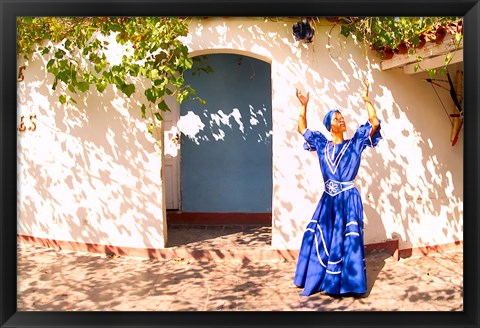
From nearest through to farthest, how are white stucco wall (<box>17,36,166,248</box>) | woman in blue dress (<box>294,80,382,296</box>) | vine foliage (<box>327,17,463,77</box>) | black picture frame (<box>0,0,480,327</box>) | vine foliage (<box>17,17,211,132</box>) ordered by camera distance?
black picture frame (<box>0,0,480,327</box>), woman in blue dress (<box>294,80,382,296</box>), vine foliage (<box>327,17,463,77</box>), vine foliage (<box>17,17,211,132</box>), white stucco wall (<box>17,36,166,248</box>)

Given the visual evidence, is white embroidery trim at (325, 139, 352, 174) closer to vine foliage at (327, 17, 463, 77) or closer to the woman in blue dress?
the woman in blue dress

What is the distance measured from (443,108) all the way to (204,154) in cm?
346

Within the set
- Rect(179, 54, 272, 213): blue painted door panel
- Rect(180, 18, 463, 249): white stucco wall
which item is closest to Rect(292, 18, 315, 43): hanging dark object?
Rect(180, 18, 463, 249): white stucco wall

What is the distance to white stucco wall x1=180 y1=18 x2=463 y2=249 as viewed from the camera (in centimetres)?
559

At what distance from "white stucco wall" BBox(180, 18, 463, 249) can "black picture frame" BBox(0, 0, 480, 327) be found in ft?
11.3

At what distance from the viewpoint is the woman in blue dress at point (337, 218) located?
14.4ft

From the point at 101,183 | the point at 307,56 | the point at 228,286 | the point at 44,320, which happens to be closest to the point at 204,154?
the point at 101,183

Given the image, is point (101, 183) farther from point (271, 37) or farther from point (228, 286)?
point (271, 37)

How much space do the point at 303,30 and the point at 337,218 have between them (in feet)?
7.23

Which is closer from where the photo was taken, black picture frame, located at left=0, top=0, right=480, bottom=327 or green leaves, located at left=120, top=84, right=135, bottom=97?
black picture frame, located at left=0, top=0, right=480, bottom=327

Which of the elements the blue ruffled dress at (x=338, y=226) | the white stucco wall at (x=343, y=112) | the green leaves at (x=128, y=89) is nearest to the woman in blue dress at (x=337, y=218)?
the blue ruffled dress at (x=338, y=226)

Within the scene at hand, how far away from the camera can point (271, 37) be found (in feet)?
18.4

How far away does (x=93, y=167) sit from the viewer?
5.79 meters
